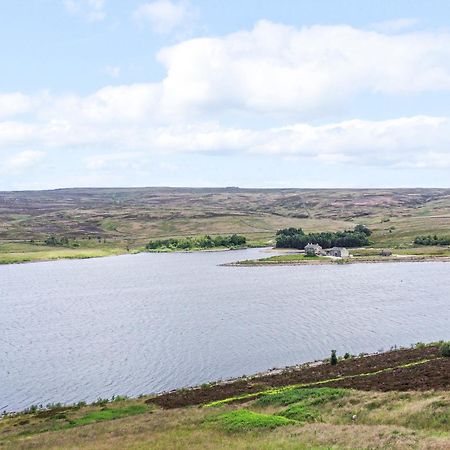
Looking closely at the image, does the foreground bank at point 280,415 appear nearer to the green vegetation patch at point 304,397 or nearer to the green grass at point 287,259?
the green vegetation patch at point 304,397

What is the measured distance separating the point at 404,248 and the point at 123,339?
131m

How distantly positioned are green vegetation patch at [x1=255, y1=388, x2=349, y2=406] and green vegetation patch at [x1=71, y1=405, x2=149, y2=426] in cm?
1025

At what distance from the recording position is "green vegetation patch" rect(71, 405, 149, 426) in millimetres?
43406

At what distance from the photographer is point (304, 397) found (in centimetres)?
3825

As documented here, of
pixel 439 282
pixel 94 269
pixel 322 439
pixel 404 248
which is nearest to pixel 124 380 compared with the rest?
pixel 322 439

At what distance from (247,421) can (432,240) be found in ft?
565

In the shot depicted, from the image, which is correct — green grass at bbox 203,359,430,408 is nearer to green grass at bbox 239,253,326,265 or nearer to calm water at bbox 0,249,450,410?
Answer: calm water at bbox 0,249,450,410

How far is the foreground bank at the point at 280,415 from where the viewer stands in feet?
90.7

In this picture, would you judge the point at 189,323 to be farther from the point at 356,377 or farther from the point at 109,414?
the point at 356,377

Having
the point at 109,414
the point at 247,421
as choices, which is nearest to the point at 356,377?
the point at 247,421

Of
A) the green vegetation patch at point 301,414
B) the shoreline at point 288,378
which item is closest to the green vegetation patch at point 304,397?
the green vegetation patch at point 301,414

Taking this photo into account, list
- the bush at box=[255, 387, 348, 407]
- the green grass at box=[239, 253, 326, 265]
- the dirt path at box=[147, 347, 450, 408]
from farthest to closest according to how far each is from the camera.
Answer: the green grass at box=[239, 253, 326, 265] < the dirt path at box=[147, 347, 450, 408] < the bush at box=[255, 387, 348, 407]

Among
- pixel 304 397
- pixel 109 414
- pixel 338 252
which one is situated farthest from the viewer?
pixel 338 252

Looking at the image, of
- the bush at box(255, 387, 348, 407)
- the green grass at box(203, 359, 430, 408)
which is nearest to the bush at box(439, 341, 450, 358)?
the green grass at box(203, 359, 430, 408)
